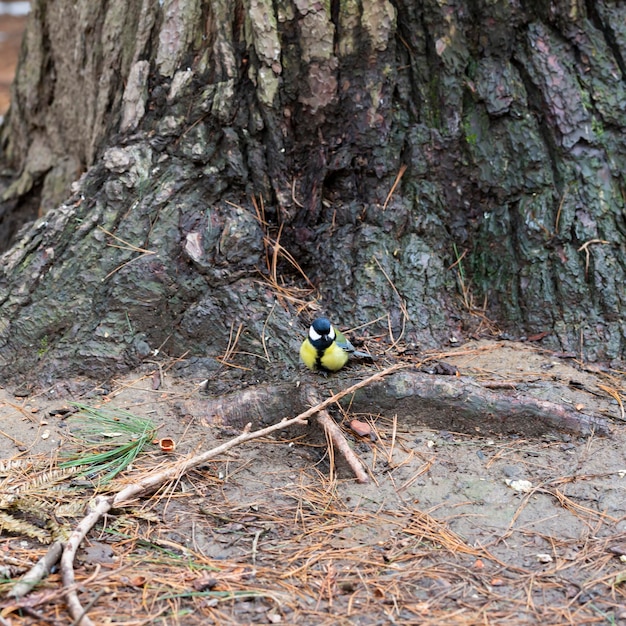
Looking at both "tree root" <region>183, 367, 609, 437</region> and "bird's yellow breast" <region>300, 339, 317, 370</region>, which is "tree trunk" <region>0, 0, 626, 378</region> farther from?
"tree root" <region>183, 367, 609, 437</region>

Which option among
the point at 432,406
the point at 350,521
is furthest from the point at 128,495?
the point at 432,406

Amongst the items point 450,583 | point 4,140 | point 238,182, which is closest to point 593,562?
point 450,583

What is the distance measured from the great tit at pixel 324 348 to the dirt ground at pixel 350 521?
10 cm

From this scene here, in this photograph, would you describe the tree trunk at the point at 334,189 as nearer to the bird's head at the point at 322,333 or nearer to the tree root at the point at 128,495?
the bird's head at the point at 322,333

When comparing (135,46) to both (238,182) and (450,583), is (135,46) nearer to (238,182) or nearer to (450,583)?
(238,182)

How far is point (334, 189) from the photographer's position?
3.58 meters

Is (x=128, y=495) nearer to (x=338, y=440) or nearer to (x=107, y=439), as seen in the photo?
(x=107, y=439)

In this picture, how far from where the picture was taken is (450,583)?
2201 millimetres

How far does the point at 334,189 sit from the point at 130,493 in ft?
6.32

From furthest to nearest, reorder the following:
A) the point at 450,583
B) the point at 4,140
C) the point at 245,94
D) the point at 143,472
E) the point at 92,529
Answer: the point at 4,140
the point at 245,94
the point at 143,472
the point at 92,529
the point at 450,583

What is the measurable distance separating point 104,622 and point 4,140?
14.2 feet

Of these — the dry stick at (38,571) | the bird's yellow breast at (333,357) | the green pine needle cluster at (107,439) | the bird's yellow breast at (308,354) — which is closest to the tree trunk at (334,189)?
the bird's yellow breast at (308,354)

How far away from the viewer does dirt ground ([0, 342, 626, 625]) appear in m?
2.07

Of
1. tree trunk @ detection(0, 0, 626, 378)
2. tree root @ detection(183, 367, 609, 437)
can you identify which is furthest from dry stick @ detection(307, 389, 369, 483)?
tree trunk @ detection(0, 0, 626, 378)
